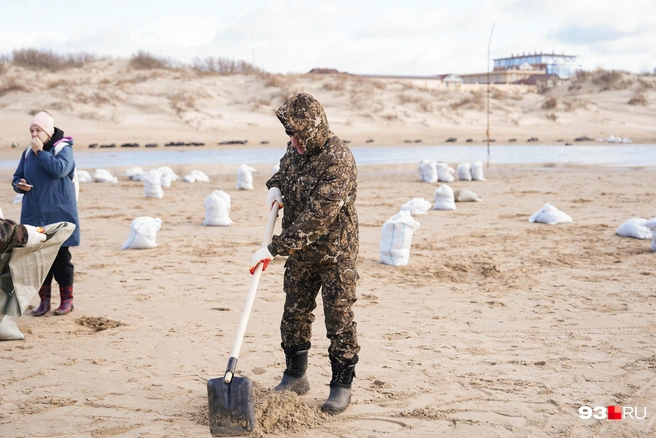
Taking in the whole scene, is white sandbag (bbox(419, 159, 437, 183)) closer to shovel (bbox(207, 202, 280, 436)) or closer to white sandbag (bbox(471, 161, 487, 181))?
white sandbag (bbox(471, 161, 487, 181))

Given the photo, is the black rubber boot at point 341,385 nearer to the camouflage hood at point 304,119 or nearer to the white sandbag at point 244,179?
the camouflage hood at point 304,119

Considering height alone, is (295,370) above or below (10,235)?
below

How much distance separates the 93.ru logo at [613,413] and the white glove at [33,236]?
347 cm

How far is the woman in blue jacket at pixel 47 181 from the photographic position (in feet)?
17.6

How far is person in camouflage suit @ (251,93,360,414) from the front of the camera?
353cm

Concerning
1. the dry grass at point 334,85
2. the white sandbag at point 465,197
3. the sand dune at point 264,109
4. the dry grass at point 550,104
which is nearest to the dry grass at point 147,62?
the sand dune at point 264,109

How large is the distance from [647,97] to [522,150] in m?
21.4

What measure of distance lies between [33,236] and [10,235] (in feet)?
0.65

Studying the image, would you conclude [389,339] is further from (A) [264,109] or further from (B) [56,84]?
(B) [56,84]

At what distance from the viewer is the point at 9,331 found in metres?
5.04

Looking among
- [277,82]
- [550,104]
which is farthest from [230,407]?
[550,104]

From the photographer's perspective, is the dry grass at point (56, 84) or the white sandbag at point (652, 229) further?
the dry grass at point (56, 84)

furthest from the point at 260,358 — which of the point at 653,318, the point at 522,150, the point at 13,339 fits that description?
the point at 522,150

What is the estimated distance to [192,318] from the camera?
18.3ft
